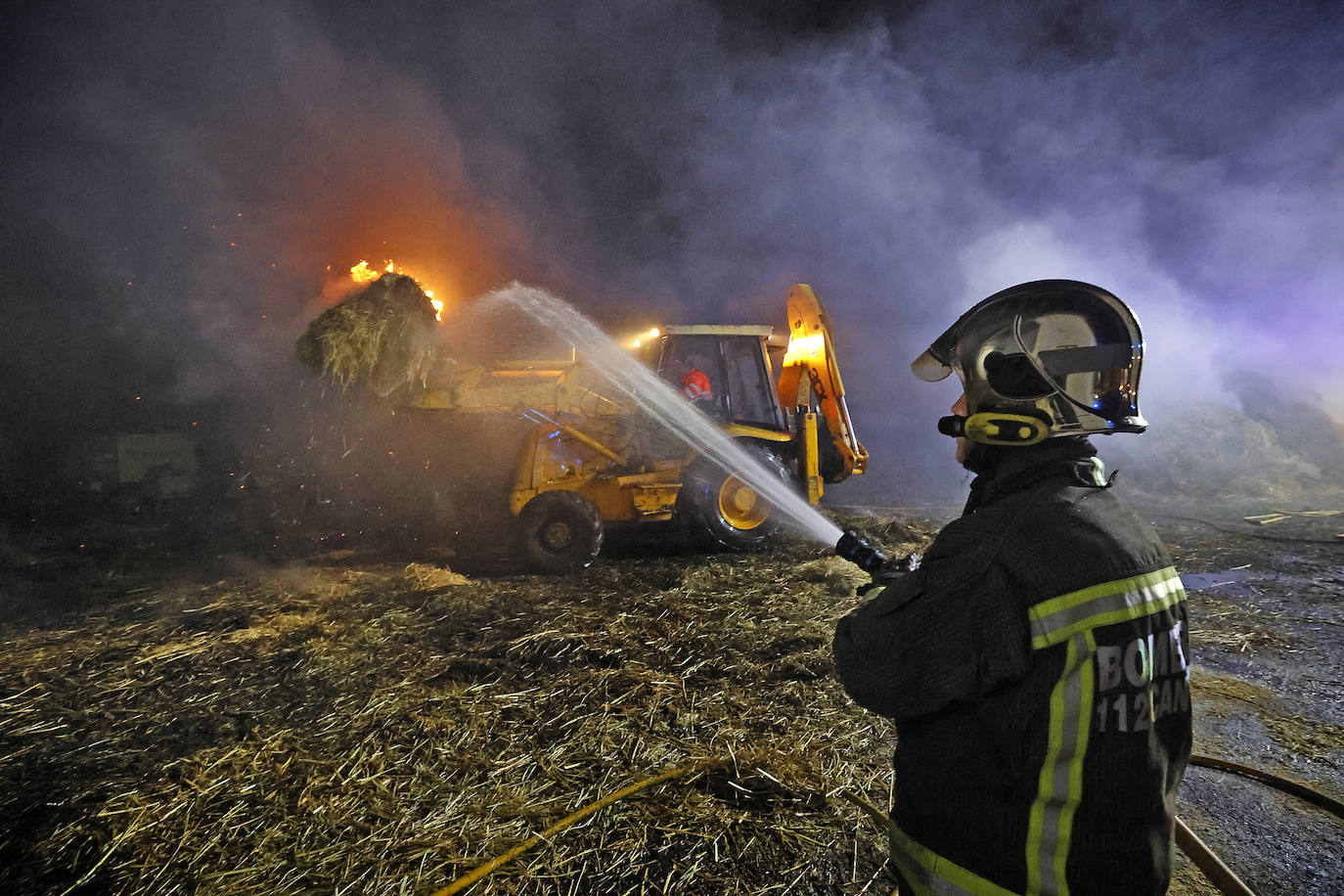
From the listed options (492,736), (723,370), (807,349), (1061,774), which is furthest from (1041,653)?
(723,370)

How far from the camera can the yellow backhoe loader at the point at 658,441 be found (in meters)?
7.23

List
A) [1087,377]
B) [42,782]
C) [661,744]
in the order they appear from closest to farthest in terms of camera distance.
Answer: [1087,377]
[42,782]
[661,744]

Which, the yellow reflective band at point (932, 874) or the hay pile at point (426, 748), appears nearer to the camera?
the yellow reflective band at point (932, 874)

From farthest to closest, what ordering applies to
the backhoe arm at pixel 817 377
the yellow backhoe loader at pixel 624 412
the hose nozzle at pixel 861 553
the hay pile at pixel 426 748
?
the backhoe arm at pixel 817 377, the yellow backhoe loader at pixel 624 412, the hay pile at pixel 426 748, the hose nozzle at pixel 861 553

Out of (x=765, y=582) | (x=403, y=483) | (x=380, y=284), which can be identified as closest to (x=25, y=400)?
(x=403, y=483)

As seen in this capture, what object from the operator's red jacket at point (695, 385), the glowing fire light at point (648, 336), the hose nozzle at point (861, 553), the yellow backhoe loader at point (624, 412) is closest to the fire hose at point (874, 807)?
the hose nozzle at point (861, 553)

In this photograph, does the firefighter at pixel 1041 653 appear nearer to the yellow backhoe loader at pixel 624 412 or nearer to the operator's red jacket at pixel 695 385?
the yellow backhoe loader at pixel 624 412

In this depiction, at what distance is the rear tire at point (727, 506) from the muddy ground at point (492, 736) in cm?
142

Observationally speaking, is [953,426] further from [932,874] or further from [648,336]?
[648,336]

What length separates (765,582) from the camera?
6406 millimetres

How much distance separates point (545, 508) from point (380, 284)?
3355 millimetres

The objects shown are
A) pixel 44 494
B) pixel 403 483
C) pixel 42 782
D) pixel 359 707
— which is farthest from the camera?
pixel 44 494

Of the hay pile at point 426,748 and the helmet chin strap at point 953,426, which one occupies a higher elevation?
the helmet chin strap at point 953,426

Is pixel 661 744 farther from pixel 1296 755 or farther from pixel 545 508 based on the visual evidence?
pixel 545 508
